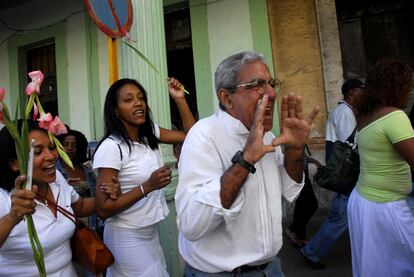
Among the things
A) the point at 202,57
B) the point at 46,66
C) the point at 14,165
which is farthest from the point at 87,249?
the point at 46,66

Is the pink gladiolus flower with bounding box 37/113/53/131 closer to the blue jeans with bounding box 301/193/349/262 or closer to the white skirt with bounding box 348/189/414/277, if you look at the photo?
the white skirt with bounding box 348/189/414/277

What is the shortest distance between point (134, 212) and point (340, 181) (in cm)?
174

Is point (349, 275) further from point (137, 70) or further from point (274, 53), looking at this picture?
point (274, 53)

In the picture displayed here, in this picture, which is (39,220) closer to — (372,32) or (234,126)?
(234,126)

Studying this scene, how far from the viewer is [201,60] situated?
6.21 m

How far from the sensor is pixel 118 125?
245cm

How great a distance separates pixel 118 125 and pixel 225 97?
1.02 metres

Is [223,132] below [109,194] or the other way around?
the other way around

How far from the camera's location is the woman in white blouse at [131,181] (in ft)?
7.33

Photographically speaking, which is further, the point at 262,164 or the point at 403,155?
the point at 403,155

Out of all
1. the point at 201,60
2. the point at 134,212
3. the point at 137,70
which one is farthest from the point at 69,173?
the point at 201,60

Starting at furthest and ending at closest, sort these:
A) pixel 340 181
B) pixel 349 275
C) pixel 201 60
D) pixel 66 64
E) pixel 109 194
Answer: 1. pixel 66 64
2. pixel 201 60
3. pixel 349 275
4. pixel 340 181
5. pixel 109 194

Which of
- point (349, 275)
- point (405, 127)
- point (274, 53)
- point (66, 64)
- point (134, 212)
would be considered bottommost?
point (349, 275)

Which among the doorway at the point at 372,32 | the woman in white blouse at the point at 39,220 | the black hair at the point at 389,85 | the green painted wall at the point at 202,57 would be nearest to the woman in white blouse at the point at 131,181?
the woman in white blouse at the point at 39,220
